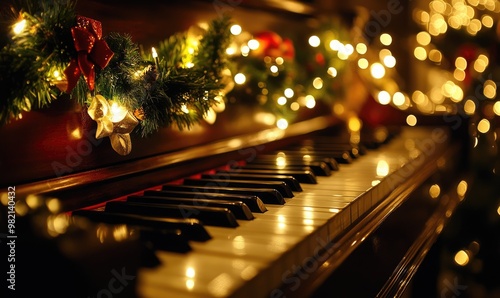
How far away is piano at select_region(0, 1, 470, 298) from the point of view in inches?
37.0

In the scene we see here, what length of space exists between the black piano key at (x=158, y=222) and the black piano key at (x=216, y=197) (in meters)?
0.26

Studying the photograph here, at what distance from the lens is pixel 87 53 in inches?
50.0

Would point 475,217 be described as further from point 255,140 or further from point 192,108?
point 192,108

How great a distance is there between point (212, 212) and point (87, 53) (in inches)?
19.6

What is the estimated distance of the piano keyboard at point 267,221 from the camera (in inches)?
37.6

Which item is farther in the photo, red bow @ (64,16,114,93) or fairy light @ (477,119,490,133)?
fairy light @ (477,119,490,133)

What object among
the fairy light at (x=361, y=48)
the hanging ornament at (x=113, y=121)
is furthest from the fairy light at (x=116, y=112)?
the fairy light at (x=361, y=48)

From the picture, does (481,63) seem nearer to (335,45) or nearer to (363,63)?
(363,63)

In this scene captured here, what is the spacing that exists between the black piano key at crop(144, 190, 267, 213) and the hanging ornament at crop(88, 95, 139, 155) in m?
Result: 0.17

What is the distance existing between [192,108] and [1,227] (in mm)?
781

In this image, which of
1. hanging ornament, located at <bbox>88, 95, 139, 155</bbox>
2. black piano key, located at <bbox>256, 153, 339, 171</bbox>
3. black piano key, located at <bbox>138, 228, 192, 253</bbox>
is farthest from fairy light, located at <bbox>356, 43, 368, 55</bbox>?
black piano key, located at <bbox>138, 228, 192, 253</bbox>

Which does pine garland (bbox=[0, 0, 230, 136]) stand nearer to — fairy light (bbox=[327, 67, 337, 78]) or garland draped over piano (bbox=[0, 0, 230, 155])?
garland draped over piano (bbox=[0, 0, 230, 155])

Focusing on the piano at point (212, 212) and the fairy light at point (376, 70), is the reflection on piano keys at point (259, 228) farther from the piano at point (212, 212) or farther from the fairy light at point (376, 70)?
the fairy light at point (376, 70)

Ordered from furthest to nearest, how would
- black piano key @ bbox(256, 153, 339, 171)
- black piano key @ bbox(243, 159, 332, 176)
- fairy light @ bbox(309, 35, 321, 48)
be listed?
fairy light @ bbox(309, 35, 321, 48)
black piano key @ bbox(256, 153, 339, 171)
black piano key @ bbox(243, 159, 332, 176)
